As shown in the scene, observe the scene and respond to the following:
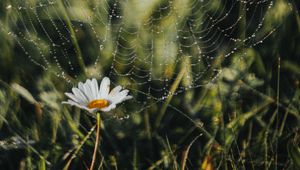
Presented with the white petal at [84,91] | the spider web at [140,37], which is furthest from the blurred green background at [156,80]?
the white petal at [84,91]

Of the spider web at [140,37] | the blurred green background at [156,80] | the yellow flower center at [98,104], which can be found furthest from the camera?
the spider web at [140,37]

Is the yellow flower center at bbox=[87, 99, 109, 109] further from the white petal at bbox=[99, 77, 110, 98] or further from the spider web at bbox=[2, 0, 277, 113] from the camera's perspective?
the spider web at bbox=[2, 0, 277, 113]

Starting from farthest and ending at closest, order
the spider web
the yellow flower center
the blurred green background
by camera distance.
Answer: the spider web, the blurred green background, the yellow flower center

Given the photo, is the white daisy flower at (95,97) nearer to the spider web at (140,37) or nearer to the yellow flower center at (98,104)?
the yellow flower center at (98,104)

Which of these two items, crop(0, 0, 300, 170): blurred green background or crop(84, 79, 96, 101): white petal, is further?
crop(0, 0, 300, 170): blurred green background

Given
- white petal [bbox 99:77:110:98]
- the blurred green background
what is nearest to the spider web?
the blurred green background

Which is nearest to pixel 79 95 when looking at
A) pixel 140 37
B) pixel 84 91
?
pixel 84 91

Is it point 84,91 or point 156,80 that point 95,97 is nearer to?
point 84,91
